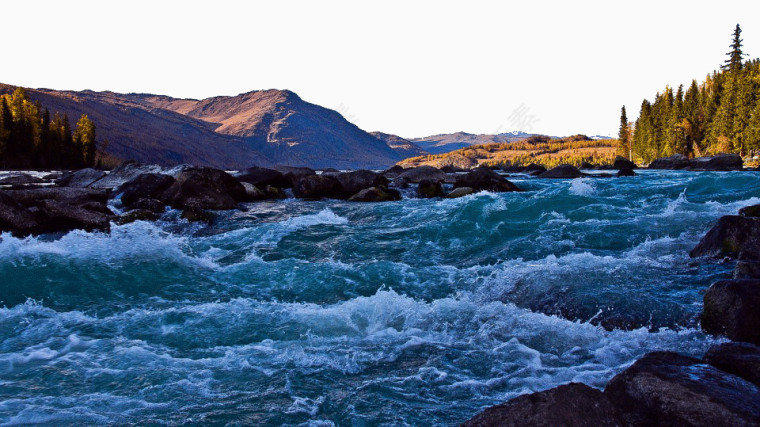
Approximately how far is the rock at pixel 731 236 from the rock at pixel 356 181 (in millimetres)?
20966

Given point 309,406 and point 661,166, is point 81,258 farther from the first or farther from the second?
point 661,166

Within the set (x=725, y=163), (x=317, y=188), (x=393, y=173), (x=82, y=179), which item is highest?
(x=393, y=173)

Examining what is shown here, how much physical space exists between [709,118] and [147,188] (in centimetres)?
8652

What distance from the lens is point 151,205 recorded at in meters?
20.7

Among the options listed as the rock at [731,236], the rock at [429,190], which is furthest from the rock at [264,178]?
the rock at [731,236]

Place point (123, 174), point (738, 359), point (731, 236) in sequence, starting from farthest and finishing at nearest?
point (123, 174)
point (731, 236)
point (738, 359)

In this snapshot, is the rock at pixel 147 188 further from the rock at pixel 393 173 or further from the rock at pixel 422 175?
the rock at pixel 393 173

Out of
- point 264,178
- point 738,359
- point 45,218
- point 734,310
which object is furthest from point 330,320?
point 264,178

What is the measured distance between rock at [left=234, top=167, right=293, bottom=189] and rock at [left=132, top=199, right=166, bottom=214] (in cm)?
921

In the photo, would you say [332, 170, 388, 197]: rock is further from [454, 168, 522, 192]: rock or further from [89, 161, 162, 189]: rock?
[89, 161, 162, 189]: rock

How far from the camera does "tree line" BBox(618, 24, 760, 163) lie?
63719 mm

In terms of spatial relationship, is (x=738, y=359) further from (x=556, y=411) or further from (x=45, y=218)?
(x=45, y=218)

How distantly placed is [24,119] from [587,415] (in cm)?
9001

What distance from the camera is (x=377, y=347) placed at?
23.2 feet
